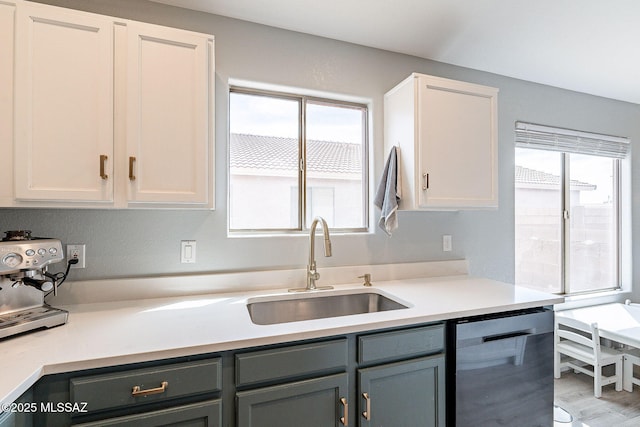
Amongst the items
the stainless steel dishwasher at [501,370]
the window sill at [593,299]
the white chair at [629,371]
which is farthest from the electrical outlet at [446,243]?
the white chair at [629,371]

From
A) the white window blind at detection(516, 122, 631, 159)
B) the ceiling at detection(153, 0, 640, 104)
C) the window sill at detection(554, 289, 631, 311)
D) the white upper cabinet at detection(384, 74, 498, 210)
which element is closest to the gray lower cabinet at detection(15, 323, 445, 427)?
the white upper cabinet at detection(384, 74, 498, 210)

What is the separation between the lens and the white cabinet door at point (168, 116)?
1381 mm

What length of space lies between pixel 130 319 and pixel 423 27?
2.12 metres

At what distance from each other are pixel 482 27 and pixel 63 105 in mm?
2157

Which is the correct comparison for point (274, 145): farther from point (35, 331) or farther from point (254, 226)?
point (35, 331)

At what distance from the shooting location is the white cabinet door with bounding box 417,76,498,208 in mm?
1864

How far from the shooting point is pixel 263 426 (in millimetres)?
1174

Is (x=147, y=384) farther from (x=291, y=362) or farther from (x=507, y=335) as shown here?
(x=507, y=335)

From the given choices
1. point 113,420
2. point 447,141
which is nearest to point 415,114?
point 447,141

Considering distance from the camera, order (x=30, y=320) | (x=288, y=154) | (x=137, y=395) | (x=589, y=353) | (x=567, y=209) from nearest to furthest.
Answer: (x=137, y=395) → (x=30, y=320) → (x=288, y=154) → (x=589, y=353) → (x=567, y=209)

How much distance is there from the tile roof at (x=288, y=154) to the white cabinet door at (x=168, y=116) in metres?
0.46

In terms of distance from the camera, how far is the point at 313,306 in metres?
1.82

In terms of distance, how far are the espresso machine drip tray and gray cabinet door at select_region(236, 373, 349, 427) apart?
0.75 meters

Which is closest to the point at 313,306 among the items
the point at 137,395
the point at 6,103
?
the point at 137,395
